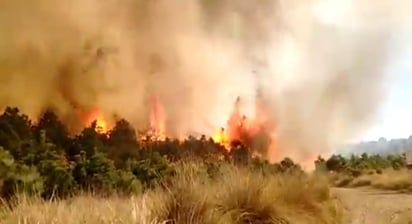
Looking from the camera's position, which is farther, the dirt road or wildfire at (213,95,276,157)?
wildfire at (213,95,276,157)

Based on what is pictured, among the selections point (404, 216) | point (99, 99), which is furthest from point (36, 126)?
point (404, 216)

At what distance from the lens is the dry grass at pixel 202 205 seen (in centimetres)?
304

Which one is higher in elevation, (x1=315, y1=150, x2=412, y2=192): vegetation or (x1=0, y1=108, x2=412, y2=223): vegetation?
(x1=315, y1=150, x2=412, y2=192): vegetation

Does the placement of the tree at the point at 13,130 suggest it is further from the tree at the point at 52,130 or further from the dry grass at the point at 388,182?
the dry grass at the point at 388,182

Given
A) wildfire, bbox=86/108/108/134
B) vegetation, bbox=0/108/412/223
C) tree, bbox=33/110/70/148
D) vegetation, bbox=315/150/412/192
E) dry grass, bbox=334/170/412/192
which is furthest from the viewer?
wildfire, bbox=86/108/108/134

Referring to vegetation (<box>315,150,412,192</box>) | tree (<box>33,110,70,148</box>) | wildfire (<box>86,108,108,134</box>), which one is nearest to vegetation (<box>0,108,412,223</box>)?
vegetation (<box>315,150,412,192</box>)

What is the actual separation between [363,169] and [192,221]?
1509 centimetres

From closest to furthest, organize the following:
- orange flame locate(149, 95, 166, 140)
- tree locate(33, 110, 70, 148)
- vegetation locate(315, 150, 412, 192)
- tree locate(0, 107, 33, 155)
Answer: tree locate(0, 107, 33, 155), vegetation locate(315, 150, 412, 192), tree locate(33, 110, 70, 148), orange flame locate(149, 95, 166, 140)

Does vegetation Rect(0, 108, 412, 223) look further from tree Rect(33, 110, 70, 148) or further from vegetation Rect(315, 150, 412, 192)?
tree Rect(33, 110, 70, 148)

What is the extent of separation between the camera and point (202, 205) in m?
3.68

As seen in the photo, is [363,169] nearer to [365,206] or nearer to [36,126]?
[36,126]

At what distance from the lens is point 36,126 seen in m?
12.6

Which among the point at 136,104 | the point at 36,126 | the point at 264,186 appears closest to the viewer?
the point at 264,186

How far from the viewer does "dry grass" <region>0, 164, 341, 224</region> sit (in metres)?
3.04
